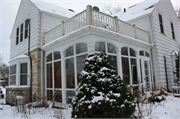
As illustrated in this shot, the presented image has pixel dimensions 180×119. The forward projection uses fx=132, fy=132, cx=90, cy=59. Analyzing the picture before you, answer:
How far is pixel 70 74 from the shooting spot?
20.6 ft

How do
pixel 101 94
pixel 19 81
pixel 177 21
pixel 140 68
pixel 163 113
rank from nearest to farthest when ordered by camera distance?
pixel 101 94 → pixel 163 113 → pixel 140 68 → pixel 19 81 → pixel 177 21

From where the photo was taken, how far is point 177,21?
40.2ft

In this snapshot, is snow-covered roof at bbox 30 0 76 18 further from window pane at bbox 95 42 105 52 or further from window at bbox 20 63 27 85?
window pane at bbox 95 42 105 52

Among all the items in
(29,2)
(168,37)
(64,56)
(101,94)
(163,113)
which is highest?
(29,2)

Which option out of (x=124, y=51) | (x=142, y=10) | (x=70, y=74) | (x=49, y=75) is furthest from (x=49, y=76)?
(x=142, y=10)

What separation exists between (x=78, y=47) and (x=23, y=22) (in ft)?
21.9

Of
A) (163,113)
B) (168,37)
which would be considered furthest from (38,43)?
(168,37)

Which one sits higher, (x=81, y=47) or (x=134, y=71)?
(x=81, y=47)

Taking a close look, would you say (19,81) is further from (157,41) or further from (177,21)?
(177,21)

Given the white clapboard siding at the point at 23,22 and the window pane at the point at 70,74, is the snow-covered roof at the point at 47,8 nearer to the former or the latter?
the white clapboard siding at the point at 23,22

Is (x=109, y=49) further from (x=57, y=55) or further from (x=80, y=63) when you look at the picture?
(x=57, y=55)

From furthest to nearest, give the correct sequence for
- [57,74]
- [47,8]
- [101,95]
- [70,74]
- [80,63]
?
1. [47,8]
2. [57,74]
3. [70,74]
4. [80,63]
5. [101,95]

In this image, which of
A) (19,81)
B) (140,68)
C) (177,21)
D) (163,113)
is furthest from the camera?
(177,21)

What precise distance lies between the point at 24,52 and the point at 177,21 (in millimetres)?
13467
